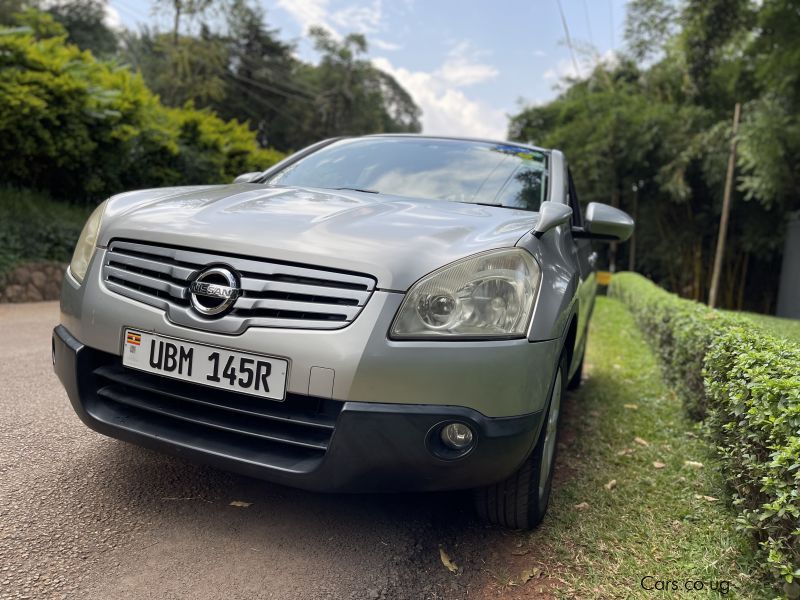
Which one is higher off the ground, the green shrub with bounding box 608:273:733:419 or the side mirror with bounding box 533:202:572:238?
the side mirror with bounding box 533:202:572:238

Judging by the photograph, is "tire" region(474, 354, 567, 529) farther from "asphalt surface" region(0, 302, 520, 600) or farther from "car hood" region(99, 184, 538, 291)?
"car hood" region(99, 184, 538, 291)

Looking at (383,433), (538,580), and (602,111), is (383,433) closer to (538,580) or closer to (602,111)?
(538,580)

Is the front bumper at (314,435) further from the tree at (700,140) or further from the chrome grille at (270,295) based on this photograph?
the tree at (700,140)

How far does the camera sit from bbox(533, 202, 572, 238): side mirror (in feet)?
6.95

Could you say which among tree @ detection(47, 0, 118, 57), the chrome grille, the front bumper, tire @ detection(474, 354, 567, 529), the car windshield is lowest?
tire @ detection(474, 354, 567, 529)

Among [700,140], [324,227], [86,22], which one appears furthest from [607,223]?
[86,22]

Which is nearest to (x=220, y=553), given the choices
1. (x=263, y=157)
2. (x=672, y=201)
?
(x=263, y=157)

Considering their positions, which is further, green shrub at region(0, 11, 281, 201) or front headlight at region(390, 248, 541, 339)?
green shrub at region(0, 11, 281, 201)

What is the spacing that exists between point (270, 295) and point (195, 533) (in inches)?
32.5

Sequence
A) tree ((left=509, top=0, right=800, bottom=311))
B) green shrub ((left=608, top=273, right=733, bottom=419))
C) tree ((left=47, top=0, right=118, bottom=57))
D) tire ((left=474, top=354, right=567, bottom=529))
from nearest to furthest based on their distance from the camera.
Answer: tire ((left=474, top=354, right=567, bottom=529)) → green shrub ((left=608, top=273, right=733, bottom=419)) → tree ((left=509, top=0, right=800, bottom=311)) → tree ((left=47, top=0, right=118, bottom=57))

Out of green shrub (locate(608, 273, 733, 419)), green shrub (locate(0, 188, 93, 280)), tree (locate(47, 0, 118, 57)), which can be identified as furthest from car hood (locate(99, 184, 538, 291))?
tree (locate(47, 0, 118, 57))

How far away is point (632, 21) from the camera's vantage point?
18453mm

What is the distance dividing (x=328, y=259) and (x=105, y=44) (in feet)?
105

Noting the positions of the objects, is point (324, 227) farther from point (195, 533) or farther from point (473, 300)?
point (195, 533)
